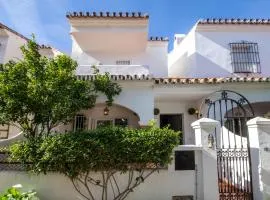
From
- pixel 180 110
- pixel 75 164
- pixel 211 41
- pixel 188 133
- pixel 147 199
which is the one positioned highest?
pixel 211 41

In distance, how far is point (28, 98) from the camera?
30.0 ft

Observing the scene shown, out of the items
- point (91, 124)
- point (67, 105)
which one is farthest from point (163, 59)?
point (67, 105)

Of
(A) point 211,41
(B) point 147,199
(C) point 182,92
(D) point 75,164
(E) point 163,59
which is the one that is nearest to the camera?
(D) point 75,164

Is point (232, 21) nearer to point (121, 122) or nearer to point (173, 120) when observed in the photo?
point (173, 120)

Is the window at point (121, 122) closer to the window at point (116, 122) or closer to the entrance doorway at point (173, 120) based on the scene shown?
the window at point (116, 122)

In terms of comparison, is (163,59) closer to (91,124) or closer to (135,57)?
(135,57)

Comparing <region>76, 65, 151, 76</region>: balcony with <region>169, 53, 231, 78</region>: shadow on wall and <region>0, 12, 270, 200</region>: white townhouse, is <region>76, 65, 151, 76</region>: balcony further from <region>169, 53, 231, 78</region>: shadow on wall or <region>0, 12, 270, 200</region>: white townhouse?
<region>169, 53, 231, 78</region>: shadow on wall

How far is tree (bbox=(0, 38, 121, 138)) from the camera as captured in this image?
9.17m

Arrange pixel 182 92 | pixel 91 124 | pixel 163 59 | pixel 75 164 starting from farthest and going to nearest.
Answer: pixel 163 59 < pixel 91 124 < pixel 182 92 < pixel 75 164

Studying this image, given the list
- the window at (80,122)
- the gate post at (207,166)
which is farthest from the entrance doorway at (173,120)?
the gate post at (207,166)

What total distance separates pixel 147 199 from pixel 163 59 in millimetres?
12227

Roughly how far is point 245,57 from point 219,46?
1802mm

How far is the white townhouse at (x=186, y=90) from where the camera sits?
8.20 meters

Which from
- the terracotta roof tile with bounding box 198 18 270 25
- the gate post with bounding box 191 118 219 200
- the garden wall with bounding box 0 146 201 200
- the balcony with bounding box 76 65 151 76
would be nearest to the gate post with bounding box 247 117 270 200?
the gate post with bounding box 191 118 219 200
